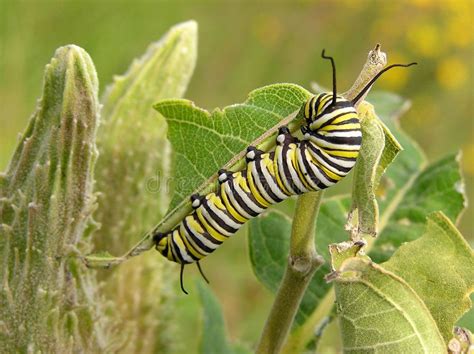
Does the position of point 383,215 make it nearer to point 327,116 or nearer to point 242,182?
point 242,182

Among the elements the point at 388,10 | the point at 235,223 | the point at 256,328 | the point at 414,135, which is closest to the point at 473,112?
the point at 414,135

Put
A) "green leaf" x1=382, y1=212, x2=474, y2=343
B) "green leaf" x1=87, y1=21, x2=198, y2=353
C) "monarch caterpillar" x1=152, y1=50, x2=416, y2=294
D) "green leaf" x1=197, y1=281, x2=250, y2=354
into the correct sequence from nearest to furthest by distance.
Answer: "green leaf" x1=382, y1=212, x2=474, y2=343 < "monarch caterpillar" x1=152, y1=50, x2=416, y2=294 < "green leaf" x1=87, y1=21, x2=198, y2=353 < "green leaf" x1=197, y1=281, x2=250, y2=354

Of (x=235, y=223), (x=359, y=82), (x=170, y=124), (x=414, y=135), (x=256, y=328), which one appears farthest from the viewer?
(x=414, y=135)

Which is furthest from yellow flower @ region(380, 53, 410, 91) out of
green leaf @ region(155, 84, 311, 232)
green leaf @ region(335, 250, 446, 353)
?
green leaf @ region(335, 250, 446, 353)

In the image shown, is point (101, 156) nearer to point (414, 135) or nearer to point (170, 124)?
point (170, 124)

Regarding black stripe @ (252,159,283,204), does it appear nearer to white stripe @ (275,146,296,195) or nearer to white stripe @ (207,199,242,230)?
white stripe @ (275,146,296,195)

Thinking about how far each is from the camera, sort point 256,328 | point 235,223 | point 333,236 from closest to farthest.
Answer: point 235,223, point 333,236, point 256,328

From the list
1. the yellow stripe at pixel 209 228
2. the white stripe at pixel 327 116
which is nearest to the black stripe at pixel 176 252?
the yellow stripe at pixel 209 228

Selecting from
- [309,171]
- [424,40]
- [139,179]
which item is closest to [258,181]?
[309,171]
